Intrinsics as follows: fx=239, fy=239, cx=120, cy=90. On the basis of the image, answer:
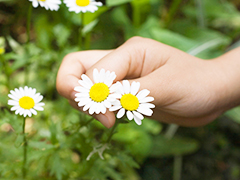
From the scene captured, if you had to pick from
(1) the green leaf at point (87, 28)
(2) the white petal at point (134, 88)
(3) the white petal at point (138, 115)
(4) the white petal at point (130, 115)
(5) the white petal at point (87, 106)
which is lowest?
(1) the green leaf at point (87, 28)

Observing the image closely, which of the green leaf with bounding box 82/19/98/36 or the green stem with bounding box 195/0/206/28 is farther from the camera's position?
the green stem with bounding box 195/0/206/28

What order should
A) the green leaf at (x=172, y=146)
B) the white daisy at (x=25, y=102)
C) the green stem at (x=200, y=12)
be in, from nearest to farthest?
the white daisy at (x=25, y=102), the green leaf at (x=172, y=146), the green stem at (x=200, y=12)

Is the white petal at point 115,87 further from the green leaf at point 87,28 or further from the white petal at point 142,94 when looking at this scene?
the green leaf at point 87,28

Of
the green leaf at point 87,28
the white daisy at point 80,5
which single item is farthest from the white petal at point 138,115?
the green leaf at point 87,28

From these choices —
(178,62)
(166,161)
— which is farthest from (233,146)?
(178,62)

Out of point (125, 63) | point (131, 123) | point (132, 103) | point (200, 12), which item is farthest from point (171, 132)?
point (132, 103)

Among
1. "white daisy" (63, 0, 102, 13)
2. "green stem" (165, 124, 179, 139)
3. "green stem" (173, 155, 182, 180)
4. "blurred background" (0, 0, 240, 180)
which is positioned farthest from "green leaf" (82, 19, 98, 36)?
"green stem" (173, 155, 182, 180)

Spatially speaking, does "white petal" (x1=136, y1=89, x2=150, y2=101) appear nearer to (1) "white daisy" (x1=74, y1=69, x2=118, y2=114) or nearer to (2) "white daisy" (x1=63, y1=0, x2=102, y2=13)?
(1) "white daisy" (x1=74, y1=69, x2=118, y2=114)

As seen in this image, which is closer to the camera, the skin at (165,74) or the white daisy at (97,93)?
the white daisy at (97,93)
